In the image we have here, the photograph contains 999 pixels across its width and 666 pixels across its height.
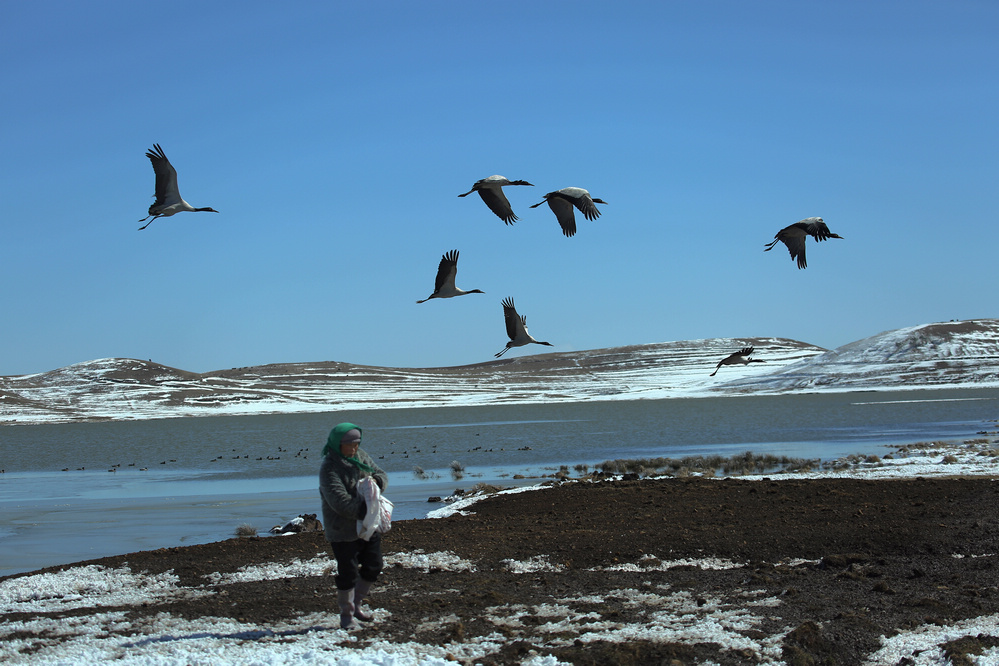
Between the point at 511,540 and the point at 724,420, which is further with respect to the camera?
the point at 724,420

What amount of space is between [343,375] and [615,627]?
140 m

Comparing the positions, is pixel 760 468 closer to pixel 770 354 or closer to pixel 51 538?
pixel 51 538

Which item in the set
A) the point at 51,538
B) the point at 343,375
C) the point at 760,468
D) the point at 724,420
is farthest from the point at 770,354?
the point at 51,538

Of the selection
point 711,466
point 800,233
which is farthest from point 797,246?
point 711,466

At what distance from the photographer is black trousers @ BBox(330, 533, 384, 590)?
8.55 m

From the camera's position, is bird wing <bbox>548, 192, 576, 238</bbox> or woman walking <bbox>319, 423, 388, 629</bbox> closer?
woman walking <bbox>319, 423, 388, 629</bbox>

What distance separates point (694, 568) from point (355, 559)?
5000mm

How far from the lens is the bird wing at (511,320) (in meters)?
17.6

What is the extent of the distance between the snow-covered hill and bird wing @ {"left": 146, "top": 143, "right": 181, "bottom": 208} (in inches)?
Result: 3578

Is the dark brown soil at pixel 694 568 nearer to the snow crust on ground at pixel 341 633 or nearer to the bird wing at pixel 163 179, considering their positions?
the snow crust on ground at pixel 341 633

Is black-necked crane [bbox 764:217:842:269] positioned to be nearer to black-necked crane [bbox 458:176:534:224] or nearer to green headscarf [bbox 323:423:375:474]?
black-necked crane [bbox 458:176:534:224]

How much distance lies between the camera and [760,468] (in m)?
28.6

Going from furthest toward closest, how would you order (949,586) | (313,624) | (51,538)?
(51,538) < (949,586) < (313,624)

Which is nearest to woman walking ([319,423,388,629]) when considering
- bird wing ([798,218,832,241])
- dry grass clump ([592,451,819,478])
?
bird wing ([798,218,832,241])
